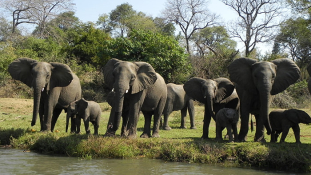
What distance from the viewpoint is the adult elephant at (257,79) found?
12172 mm

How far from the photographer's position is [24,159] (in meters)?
11.5

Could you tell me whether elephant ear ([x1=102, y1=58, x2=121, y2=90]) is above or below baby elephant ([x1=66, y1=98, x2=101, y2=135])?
above

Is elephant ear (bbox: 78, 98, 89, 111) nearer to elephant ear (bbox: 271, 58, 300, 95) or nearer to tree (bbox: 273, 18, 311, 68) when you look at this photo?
elephant ear (bbox: 271, 58, 300, 95)

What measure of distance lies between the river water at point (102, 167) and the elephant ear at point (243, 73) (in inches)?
123

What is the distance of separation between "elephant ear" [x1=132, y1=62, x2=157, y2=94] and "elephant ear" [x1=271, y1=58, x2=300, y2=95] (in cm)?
352

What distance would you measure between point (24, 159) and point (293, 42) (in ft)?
146

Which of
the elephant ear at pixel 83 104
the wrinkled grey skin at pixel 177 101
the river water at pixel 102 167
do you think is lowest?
the river water at pixel 102 167

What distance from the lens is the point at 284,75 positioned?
41.4ft

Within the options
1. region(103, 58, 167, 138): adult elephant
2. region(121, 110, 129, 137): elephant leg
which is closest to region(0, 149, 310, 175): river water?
region(103, 58, 167, 138): adult elephant

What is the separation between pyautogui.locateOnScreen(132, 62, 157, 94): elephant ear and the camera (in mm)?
12672

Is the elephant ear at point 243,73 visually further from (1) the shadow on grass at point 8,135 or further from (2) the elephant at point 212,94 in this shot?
(1) the shadow on grass at point 8,135

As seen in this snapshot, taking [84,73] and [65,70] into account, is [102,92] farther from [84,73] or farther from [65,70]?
[65,70]

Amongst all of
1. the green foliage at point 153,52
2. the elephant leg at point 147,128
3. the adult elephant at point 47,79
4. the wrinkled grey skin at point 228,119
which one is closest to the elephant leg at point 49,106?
the adult elephant at point 47,79

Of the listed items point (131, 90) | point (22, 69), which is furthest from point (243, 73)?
point (22, 69)
